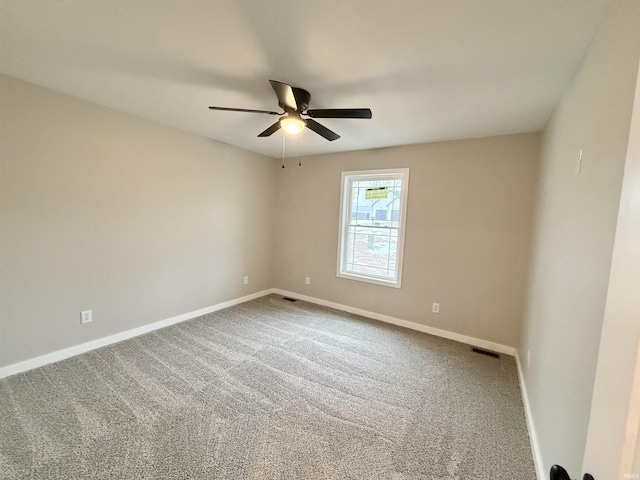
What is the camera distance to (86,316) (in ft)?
8.26

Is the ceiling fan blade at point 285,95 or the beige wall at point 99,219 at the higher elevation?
the ceiling fan blade at point 285,95

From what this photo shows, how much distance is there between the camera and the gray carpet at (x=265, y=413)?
4.77 feet

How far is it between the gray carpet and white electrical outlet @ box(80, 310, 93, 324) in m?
0.33

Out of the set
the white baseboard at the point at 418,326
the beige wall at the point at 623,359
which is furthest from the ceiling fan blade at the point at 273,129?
the white baseboard at the point at 418,326

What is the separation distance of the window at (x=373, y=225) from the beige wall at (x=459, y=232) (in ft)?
0.34

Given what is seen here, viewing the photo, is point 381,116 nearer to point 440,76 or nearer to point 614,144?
point 440,76

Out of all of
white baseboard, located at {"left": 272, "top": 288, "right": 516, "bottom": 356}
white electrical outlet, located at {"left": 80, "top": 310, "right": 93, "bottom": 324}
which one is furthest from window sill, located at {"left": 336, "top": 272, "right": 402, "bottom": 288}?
white electrical outlet, located at {"left": 80, "top": 310, "right": 93, "bottom": 324}

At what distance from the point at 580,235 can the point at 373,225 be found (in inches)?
99.7

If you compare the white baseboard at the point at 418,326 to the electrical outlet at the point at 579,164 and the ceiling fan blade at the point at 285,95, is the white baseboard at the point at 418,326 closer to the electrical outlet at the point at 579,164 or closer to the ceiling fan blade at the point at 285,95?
the electrical outlet at the point at 579,164

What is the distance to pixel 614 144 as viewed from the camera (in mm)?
937

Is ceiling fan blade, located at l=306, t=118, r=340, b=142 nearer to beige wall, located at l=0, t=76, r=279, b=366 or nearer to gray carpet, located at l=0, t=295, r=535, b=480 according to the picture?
beige wall, located at l=0, t=76, r=279, b=366

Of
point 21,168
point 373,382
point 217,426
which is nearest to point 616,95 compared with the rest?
point 373,382

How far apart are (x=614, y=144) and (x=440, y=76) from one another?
3.80ft

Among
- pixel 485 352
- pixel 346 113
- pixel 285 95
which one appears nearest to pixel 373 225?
pixel 485 352
